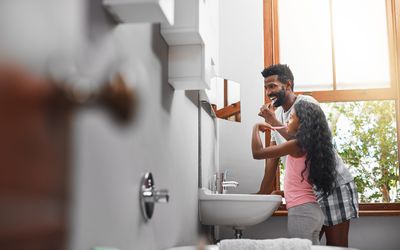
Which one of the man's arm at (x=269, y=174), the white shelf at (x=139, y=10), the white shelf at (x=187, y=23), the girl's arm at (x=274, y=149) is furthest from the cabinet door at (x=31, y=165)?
the man's arm at (x=269, y=174)

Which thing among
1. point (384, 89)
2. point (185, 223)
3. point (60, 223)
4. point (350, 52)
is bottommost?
point (185, 223)

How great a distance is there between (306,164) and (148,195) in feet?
3.57

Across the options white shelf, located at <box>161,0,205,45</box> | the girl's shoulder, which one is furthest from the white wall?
white shelf, located at <box>161,0,205,45</box>

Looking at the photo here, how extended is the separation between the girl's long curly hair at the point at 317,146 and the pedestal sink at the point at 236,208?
0.22 metres

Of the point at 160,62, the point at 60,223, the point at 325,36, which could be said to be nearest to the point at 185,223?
the point at 160,62

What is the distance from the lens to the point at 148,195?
1.22 m

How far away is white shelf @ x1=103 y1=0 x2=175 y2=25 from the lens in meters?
0.98

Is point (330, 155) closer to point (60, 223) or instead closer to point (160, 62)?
point (160, 62)

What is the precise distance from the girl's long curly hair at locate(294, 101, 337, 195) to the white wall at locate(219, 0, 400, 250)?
3.16 ft

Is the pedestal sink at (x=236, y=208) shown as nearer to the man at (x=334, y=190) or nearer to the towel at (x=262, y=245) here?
the man at (x=334, y=190)

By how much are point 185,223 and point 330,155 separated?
751 mm

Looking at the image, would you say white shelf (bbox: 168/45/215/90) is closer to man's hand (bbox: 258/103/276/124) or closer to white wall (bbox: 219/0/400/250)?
man's hand (bbox: 258/103/276/124)

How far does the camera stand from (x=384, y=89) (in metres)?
3.06

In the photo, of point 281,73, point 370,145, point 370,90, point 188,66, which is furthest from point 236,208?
point 370,90
